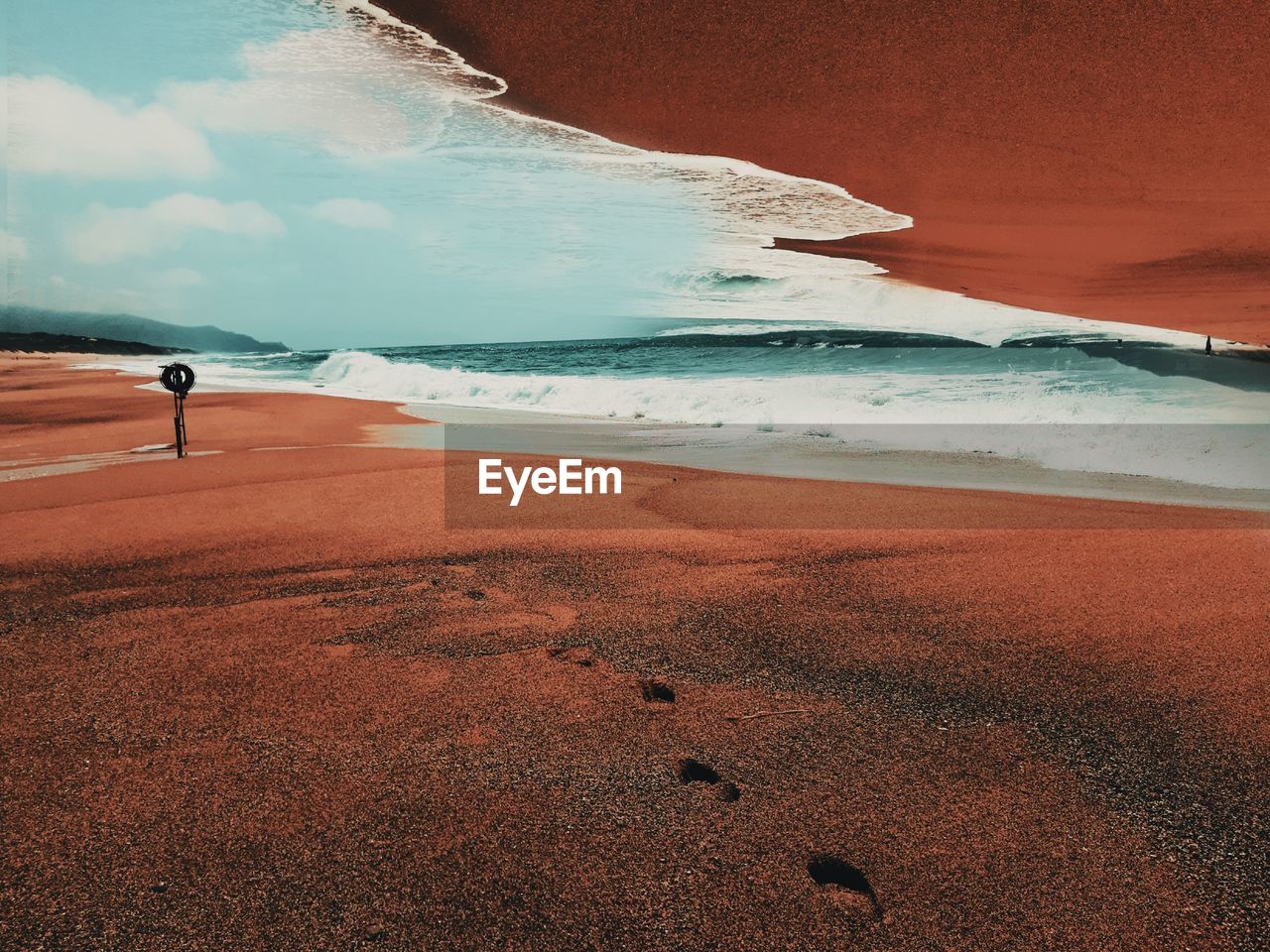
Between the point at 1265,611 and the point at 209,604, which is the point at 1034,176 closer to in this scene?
the point at 1265,611

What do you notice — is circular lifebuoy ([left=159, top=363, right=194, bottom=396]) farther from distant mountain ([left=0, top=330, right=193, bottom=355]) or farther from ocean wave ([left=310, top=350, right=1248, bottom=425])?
distant mountain ([left=0, top=330, right=193, bottom=355])

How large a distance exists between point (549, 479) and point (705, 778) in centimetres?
481

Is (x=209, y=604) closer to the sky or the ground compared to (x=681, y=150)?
closer to the ground

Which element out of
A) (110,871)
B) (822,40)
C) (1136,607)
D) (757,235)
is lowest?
(110,871)

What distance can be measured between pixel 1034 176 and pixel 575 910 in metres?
5.20

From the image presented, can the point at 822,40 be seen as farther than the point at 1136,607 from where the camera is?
Yes

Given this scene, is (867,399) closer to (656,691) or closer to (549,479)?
(549,479)

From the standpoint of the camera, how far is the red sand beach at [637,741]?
1.77 metres

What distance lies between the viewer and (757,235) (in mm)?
7020

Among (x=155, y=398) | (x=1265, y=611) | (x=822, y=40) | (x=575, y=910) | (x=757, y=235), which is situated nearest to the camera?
(x=575, y=910)

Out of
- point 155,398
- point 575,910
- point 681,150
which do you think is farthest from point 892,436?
point 155,398

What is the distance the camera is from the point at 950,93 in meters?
4.36

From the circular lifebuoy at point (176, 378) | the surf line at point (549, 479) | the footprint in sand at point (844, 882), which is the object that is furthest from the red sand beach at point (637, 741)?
the circular lifebuoy at point (176, 378)

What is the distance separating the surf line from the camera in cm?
641
